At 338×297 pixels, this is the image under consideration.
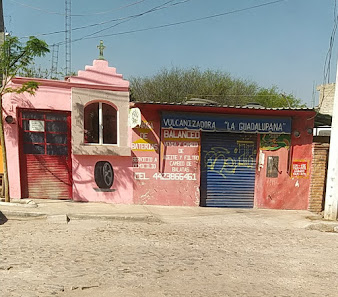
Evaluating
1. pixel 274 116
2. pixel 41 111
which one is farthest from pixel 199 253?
pixel 41 111

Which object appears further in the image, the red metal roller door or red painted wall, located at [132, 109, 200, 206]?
red painted wall, located at [132, 109, 200, 206]

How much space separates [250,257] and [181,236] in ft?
4.92

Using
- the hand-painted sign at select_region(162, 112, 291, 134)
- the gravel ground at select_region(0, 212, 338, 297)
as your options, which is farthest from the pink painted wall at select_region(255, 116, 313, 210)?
the gravel ground at select_region(0, 212, 338, 297)

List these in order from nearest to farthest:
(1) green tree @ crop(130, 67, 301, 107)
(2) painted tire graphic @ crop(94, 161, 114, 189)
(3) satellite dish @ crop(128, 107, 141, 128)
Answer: (3) satellite dish @ crop(128, 107, 141, 128), (2) painted tire graphic @ crop(94, 161, 114, 189), (1) green tree @ crop(130, 67, 301, 107)

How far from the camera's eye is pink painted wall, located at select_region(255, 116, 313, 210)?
8.09 m

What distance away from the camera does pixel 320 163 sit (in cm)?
797

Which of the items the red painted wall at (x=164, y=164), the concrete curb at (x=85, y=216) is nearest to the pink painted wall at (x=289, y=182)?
the red painted wall at (x=164, y=164)

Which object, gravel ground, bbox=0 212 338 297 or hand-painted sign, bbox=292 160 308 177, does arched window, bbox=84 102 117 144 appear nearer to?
gravel ground, bbox=0 212 338 297

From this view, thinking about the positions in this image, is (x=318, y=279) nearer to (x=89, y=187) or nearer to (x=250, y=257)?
(x=250, y=257)

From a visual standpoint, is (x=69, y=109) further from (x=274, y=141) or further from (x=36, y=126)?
(x=274, y=141)

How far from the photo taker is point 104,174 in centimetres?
759

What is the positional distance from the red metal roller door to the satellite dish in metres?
1.80

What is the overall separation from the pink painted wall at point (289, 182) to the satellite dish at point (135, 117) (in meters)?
4.17

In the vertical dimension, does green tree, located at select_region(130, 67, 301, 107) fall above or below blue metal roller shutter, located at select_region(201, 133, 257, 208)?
above
